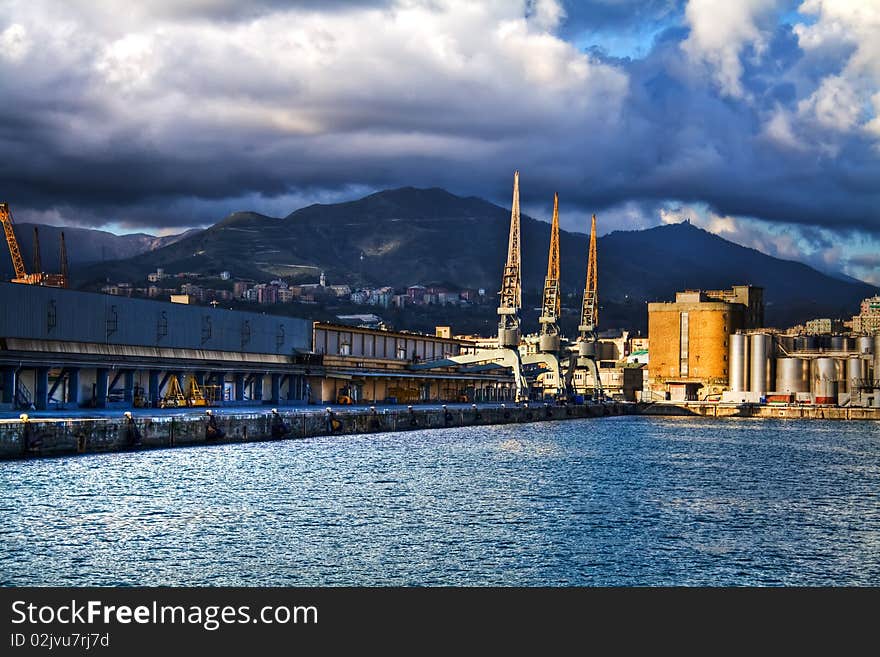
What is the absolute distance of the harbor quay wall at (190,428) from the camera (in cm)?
5988

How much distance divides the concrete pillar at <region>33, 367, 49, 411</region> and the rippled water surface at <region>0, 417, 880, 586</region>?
46.4 ft

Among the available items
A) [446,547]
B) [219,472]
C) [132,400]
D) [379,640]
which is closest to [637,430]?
[132,400]

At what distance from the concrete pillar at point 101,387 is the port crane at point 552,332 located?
81.6m

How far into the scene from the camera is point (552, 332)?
171 m

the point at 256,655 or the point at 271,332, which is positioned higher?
the point at 271,332

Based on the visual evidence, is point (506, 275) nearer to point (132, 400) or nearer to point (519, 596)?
point (132, 400)

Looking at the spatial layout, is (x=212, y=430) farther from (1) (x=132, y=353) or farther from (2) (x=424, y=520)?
(2) (x=424, y=520)

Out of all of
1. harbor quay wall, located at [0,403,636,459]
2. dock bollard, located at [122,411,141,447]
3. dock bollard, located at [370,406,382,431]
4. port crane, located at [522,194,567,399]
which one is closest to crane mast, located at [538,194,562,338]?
port crane, located at [522,194,567,399]

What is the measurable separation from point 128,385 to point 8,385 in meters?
14.1

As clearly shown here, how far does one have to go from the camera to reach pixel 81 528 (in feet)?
135

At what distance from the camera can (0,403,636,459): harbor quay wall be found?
5988cm

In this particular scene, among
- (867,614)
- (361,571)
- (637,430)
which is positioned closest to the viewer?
(867,614)

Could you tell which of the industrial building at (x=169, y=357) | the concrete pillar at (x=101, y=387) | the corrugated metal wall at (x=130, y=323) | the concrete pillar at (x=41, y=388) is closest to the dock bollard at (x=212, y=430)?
the concrete pillar at (x=41, y=388)

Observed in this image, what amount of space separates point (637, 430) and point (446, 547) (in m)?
Answer: 93.7
